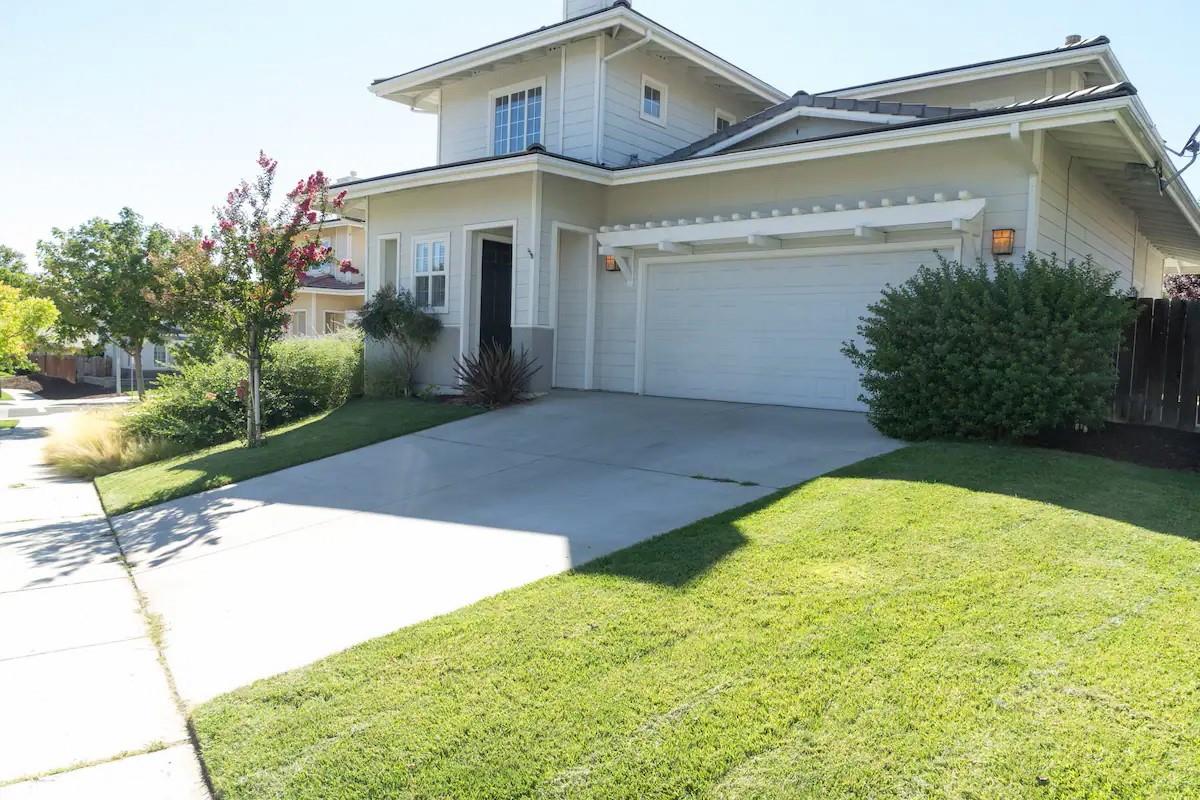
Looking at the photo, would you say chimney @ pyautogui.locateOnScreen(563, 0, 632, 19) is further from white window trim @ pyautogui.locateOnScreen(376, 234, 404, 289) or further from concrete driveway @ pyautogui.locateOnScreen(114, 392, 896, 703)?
concrete driveway @ pyautogui.locateOnScreen(114, 392, 896, 703)

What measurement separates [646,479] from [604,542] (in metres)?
2.09

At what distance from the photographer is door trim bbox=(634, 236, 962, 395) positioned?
35.5 feet

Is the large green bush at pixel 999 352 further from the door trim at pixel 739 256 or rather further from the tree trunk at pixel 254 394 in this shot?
the tree trunk at pixel 254 394

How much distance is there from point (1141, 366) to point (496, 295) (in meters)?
10.0

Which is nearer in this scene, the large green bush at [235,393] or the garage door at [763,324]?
the garage door at [763,324]

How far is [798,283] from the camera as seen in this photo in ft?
39.5

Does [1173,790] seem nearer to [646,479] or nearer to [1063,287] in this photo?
[646,479]

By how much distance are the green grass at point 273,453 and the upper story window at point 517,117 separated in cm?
556

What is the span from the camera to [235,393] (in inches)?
543

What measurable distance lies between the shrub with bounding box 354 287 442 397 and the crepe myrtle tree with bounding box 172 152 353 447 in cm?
320

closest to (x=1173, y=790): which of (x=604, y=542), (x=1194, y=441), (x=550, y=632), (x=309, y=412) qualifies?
(x=550, y=632)

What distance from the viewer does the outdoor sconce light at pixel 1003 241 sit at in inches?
395

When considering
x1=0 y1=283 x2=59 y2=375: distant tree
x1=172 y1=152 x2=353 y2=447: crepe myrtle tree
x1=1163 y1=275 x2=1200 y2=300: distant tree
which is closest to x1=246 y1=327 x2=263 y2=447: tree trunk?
x1=172 y1=152 x2=353 y2=447: crepe myrtle tree

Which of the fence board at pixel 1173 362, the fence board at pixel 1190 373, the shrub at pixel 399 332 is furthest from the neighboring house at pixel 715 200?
the fence board at pixel 1190 373
